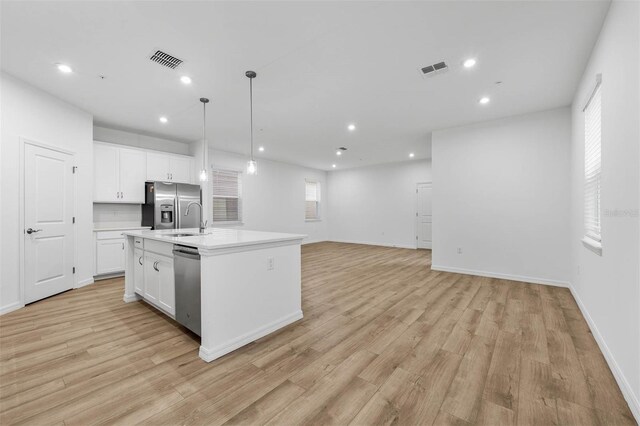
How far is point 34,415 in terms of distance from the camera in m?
1.56

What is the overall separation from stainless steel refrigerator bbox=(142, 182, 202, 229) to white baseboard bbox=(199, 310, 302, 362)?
376 cm

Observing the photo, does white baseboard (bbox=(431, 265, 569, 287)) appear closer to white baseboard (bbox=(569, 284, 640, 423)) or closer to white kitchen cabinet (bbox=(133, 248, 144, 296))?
white baseboard (bbox=(569, 284, 640, 423))

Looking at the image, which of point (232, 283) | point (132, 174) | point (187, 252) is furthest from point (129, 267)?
point (132, 174)

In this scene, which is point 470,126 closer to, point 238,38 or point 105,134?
point 238,38

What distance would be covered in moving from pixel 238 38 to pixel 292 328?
2.89 metres

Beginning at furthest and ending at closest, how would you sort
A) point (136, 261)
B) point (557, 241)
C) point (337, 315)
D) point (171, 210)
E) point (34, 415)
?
point (171, 210) < point (557, 241) < point (136, 261) < point (337, 315) < point (34, 415)

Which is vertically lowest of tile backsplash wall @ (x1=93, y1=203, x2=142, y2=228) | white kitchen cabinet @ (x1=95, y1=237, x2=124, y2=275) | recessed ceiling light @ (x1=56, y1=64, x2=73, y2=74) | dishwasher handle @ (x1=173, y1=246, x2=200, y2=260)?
white kitchen cabinet @ (x1=95, y1=237, x2=124, y2=275)

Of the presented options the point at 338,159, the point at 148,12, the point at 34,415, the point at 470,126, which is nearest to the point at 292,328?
the point at 34,415

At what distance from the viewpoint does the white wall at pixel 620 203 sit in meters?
1.64

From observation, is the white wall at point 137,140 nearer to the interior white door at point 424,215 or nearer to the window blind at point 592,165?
the interior white door at point 424,215

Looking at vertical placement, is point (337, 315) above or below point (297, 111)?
below

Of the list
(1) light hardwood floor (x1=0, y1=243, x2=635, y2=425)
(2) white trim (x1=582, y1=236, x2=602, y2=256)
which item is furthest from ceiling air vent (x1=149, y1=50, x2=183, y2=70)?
(2) white trim (x1=582, y1=236, x2=602, y2=256)

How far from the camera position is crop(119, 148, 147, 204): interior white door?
16.3ft

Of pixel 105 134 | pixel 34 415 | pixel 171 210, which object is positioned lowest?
pixel 34 415
